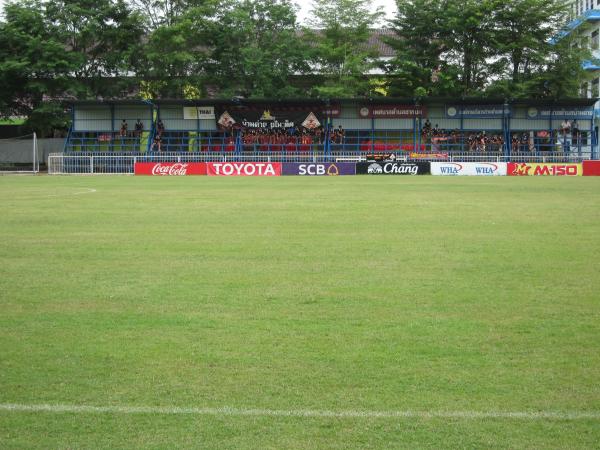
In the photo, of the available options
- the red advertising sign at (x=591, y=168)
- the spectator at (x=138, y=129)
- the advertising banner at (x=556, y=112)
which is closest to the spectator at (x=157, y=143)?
the spectator at (x=138, y=129)

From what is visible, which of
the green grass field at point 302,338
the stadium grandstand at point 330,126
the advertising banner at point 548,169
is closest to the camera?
the green grass field at point 302,338

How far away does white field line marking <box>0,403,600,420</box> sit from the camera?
522 centimetres

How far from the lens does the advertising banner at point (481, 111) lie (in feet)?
176

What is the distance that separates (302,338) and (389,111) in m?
48.7

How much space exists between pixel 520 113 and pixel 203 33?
24.4m

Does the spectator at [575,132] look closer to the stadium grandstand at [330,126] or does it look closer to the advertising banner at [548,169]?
the stadium grandstand at [330,126]

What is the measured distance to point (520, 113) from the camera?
54.1m

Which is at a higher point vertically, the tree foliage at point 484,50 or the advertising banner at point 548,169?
the tree foliage at point 484,50

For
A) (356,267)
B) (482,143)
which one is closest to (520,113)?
(482,143)

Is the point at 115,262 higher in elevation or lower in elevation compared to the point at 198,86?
lower

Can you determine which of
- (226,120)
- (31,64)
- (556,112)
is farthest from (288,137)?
(31,64)

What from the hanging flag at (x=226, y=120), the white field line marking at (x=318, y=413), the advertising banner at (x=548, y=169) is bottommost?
the white field line marking at (x=318, y=413)

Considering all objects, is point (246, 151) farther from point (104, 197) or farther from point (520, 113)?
point (104, 197)

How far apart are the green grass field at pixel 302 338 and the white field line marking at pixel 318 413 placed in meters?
0.02
